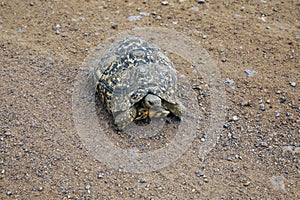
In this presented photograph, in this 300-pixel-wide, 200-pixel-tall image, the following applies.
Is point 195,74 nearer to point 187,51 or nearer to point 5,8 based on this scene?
point 187,51

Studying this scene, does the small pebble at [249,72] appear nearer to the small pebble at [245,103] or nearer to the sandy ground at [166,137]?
the sandy ground at [166,137]

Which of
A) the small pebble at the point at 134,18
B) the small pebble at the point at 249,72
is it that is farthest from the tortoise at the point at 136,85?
the small pebble at the point at 134,18

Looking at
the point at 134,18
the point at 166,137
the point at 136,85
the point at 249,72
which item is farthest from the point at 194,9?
the point at 166,137

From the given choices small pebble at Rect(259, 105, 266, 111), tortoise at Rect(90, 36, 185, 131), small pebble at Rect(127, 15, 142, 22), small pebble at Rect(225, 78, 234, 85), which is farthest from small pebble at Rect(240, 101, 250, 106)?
small pebble at Rect(127, 15, 142, 22)

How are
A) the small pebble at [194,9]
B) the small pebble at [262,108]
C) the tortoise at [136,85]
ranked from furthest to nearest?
the small pebble at [194,9], the small pebble at [262,108], the tortoise at [136,85]

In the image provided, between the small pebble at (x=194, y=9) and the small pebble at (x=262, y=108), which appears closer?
the small pebble at (x=262, y=108)
